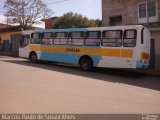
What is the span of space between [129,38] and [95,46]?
2.42m

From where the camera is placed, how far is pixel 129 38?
1642cm

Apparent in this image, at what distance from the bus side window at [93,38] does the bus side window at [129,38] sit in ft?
6.14

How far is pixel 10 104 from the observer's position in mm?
8453

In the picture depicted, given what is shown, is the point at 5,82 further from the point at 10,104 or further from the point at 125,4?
the point at 125,4

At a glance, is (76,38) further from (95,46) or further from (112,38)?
(112,38)

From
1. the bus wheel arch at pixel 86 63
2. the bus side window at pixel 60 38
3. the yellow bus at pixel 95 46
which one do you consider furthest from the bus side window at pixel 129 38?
the bus side window at pixel 60 38

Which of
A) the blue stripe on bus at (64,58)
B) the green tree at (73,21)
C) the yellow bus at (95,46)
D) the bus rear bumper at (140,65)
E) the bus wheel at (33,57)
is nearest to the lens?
the bus rear bumper at (140,65)

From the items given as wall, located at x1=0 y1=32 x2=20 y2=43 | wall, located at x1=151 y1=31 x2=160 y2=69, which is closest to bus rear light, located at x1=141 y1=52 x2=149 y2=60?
wall, located at x1=151 y1=31 x2=160 y2=69

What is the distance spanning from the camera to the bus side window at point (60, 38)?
2016 cm

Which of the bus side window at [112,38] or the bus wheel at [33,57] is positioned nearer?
the bus side window at [112,38]

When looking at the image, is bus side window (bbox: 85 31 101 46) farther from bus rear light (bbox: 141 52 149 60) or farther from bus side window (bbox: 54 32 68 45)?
bus rear light (bbox: 141 52 149 60)

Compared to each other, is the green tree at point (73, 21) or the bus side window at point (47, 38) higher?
the green tree at point (73, 21)

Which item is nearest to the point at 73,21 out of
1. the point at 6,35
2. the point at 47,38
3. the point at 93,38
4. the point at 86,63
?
the point at 6,35

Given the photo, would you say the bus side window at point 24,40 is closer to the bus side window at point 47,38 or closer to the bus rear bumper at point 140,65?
the bus side window at point 47,38
